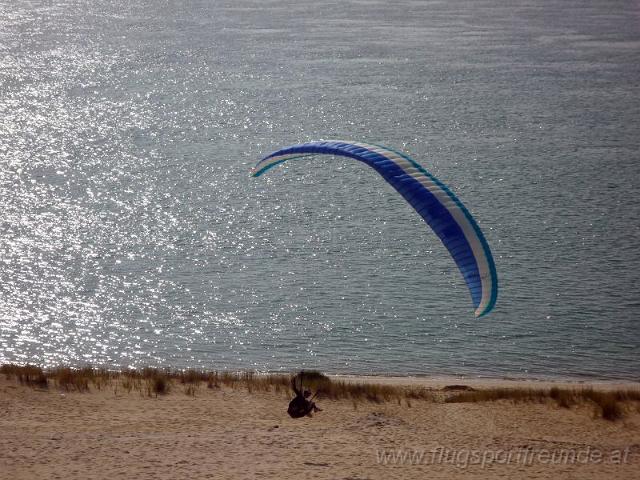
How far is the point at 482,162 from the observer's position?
49031mm

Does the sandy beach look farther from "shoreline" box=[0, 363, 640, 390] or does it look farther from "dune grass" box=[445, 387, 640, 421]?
"shoreline" box=[0, 363, 640, 390]

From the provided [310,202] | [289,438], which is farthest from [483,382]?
[310,202]

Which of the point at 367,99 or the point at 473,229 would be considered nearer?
the point at 473,229

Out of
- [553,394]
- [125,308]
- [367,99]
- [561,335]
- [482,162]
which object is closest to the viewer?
[553,394]

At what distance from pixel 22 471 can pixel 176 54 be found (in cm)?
5956

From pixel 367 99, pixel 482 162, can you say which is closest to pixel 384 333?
pixel 482 162

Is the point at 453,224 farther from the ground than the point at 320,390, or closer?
farther from the ground

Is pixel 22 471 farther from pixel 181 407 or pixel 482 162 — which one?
pixel 482 162

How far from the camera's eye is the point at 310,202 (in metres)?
43.5

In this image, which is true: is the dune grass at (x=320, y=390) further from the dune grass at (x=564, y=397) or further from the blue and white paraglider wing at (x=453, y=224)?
the blue and white paraglider wing at (x=453, y=224)

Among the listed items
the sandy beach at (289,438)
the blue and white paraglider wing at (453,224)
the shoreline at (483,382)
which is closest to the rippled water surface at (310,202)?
the shoreline at (483,382)

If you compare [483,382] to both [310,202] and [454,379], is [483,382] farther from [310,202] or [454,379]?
[310,202]

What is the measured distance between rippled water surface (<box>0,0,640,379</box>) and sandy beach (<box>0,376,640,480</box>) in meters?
7.55

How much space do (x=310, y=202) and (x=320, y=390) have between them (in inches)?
889
